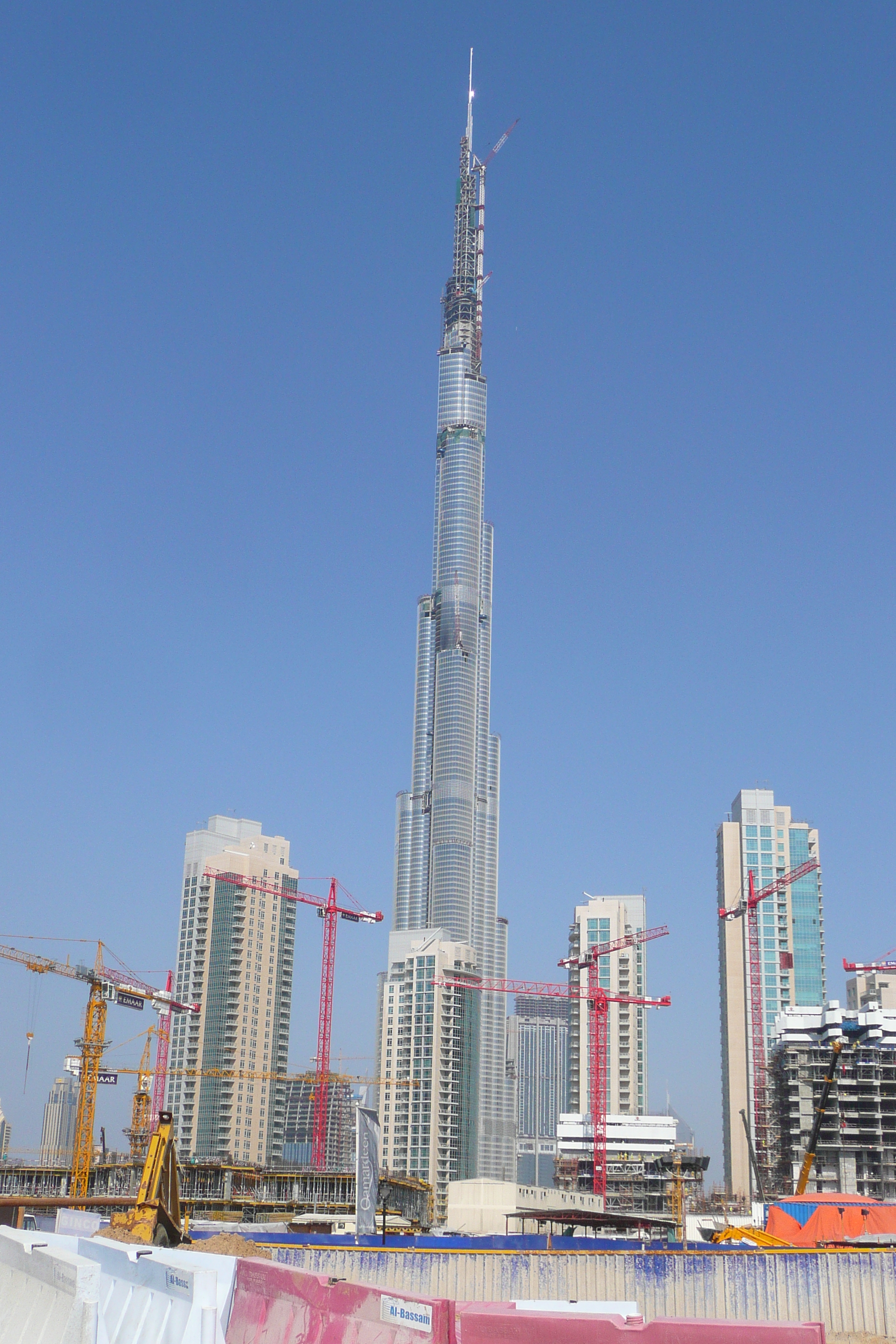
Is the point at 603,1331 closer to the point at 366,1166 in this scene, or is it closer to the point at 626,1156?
the point at 366,1166

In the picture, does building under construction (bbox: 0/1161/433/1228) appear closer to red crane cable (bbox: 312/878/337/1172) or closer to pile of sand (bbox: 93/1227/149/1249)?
red crane cable (bbox: 312/878/337/1172)

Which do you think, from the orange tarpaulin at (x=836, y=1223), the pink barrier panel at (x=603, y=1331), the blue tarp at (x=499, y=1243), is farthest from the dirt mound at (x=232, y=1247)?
the orange tarpaulin at (x=836, y=1223)

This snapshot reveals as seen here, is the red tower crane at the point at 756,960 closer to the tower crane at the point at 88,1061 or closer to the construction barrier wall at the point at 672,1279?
the tower crane at the point at 88,1061

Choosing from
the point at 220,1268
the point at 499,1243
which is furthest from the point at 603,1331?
the point at 499,1243

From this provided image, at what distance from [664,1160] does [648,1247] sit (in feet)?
376

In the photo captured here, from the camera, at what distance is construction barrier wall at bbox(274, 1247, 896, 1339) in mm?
30359

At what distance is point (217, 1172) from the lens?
13625 cm

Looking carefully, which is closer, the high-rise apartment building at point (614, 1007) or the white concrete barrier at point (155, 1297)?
the white concrete barrier at point (155, 1297)

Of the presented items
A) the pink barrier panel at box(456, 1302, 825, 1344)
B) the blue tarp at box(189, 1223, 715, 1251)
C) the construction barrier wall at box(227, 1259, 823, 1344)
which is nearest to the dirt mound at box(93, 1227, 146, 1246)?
the blue tarp at box(189, 1223, 715, 1251)

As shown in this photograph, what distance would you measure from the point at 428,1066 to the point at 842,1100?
6827cm

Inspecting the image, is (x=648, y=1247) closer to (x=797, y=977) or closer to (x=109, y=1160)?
(x=797, y=977)

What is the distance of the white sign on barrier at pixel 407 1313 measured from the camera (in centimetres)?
1344

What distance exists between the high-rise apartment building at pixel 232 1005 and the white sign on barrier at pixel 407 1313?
153 meters

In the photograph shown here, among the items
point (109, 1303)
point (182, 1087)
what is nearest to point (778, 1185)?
point (182, 1087)
